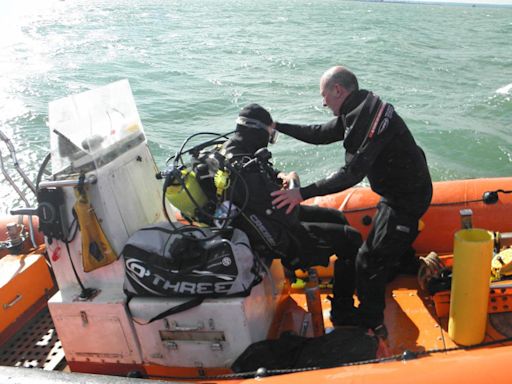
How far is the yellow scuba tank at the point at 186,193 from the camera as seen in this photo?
8.06 ft

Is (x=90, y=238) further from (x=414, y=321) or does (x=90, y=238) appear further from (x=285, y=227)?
(x=414, y=321)

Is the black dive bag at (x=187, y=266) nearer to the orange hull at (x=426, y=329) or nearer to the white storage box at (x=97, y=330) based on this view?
the white storage box at (x=97, y=330)

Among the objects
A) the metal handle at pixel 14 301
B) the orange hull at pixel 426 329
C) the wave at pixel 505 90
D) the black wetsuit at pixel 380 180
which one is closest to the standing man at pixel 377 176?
the black wetsuit at pixel 380 180

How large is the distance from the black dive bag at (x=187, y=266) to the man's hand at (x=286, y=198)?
0.24 meters

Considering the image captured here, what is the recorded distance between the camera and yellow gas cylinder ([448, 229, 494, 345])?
2.30 meters

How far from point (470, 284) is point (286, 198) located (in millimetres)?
908

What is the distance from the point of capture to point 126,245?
2320 millimetres

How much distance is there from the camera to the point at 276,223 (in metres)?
2.45

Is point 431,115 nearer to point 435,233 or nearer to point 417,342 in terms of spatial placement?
point 435,233

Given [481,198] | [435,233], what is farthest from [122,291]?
[481,198]

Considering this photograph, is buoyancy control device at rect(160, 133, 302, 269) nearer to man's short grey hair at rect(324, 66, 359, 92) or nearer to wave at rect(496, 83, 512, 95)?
man's short grey hair at rect(324, 66, 359, 92)

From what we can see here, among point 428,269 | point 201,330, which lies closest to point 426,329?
point 428,269

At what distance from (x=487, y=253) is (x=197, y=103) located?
429 inches

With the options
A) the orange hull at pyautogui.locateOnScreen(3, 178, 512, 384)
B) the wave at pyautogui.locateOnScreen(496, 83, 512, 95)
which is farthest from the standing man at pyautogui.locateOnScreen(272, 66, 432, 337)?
the wave at pyautogui.locateOnScreen(496, 83, 512, 95)
